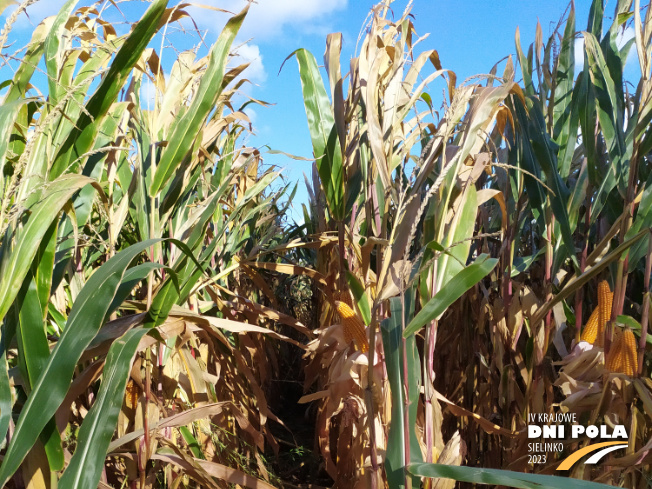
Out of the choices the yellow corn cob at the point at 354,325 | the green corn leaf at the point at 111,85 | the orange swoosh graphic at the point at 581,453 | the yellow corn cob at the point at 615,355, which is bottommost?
the orange swoosh graphic at the point at 581,453

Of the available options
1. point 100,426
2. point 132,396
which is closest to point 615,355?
point 100,426

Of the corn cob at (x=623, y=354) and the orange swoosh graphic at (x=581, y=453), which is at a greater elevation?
the corn cob at (x=623, y=354)

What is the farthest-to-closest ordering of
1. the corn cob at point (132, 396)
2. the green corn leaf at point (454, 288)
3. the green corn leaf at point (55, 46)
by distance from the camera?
the corn cob at point (132, 396) → the green corn leaf at point (55, 46) → the green corn leaf at point (454, 288)

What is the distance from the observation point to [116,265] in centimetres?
87

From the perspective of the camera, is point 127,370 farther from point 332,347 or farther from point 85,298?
point 332,347

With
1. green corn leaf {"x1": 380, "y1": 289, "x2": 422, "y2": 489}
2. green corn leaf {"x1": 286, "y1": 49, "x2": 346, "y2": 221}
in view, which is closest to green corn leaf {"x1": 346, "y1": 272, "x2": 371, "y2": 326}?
green corn leaf {"x1": 380, "y1": 289, "x2": 422, "y2": 489}

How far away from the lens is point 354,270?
5.72 feet

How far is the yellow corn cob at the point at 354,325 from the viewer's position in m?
1.35

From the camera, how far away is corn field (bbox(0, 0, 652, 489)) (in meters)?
0.92

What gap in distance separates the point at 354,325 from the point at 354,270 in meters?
0.39

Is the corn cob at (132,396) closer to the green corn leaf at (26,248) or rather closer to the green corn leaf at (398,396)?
the green corn leaf at (26,248)

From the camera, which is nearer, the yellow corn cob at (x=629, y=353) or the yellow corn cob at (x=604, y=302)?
the yellow corn cob at (x=629, y=353)

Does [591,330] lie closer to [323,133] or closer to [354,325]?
[354,325]

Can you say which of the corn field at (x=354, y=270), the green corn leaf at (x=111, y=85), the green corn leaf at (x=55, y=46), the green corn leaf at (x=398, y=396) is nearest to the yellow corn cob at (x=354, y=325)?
the corn field at (x=354, y=270)
